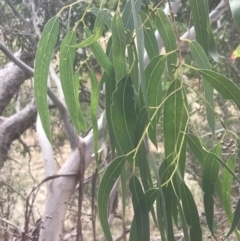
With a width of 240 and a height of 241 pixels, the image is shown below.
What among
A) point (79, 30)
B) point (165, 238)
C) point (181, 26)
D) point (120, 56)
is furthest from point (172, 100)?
point (181, 26)

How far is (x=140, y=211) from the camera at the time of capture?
0.63m

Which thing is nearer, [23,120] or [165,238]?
[165,238]

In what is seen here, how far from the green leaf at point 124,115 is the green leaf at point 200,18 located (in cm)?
13

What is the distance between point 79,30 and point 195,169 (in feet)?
3.54

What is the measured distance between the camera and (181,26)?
8.00ft

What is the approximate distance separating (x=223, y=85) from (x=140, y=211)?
0.70ft

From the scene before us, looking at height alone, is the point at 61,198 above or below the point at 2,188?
below

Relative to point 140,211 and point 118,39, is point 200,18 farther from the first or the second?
point 140,211

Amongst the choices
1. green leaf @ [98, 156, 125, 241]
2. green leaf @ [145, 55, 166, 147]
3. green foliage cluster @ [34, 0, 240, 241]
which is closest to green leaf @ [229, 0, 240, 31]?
green foliage cluster @ [34, 0, 240, 241]

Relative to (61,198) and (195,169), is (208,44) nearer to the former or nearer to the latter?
(61,198)

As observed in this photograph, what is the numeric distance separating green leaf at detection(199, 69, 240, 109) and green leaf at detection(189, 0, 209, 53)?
78mm

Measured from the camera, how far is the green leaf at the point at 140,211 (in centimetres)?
61

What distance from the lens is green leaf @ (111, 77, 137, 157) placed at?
2.02ft

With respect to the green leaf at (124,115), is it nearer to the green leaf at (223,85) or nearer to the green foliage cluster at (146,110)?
the green foliage cluster at (146,110)
